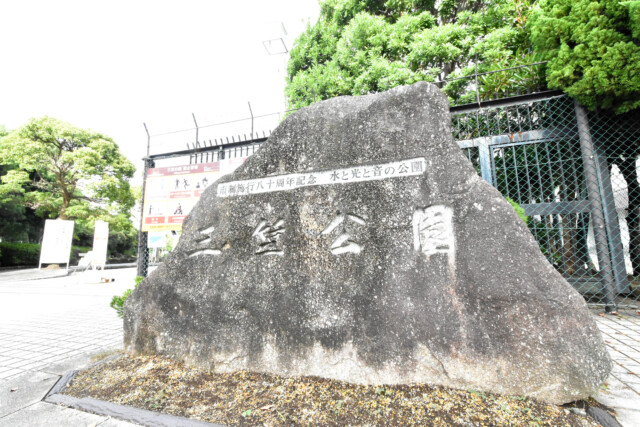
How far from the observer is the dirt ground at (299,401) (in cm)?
195

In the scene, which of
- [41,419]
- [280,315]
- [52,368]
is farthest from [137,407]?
[52,368]

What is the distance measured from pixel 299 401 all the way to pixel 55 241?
1508 centimetres

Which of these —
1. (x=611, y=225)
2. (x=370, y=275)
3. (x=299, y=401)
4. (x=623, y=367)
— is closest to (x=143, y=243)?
(x=299, y=401)

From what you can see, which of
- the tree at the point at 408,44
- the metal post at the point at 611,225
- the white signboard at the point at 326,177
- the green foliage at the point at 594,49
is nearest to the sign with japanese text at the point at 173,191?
the tree at the point at 408,44

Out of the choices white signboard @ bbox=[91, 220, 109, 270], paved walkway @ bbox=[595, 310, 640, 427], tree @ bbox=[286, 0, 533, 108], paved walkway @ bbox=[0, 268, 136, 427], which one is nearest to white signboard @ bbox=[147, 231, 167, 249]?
paved walkway @ bbox=[0, 268, 136, 427]

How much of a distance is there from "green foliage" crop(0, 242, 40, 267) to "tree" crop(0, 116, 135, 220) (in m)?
2.12

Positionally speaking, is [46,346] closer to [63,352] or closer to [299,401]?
[63,352]

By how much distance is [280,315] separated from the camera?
8.79ft

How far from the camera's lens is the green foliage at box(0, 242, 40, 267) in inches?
649

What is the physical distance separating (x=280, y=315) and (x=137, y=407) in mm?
1223

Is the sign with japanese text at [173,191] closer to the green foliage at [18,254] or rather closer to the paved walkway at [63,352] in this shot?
the paved walkway at [63,352]

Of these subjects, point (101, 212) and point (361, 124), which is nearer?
point (361, 124)

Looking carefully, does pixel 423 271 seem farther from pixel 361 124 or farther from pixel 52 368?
pixel 52 368

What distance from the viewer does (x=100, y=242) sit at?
12.2 meters
